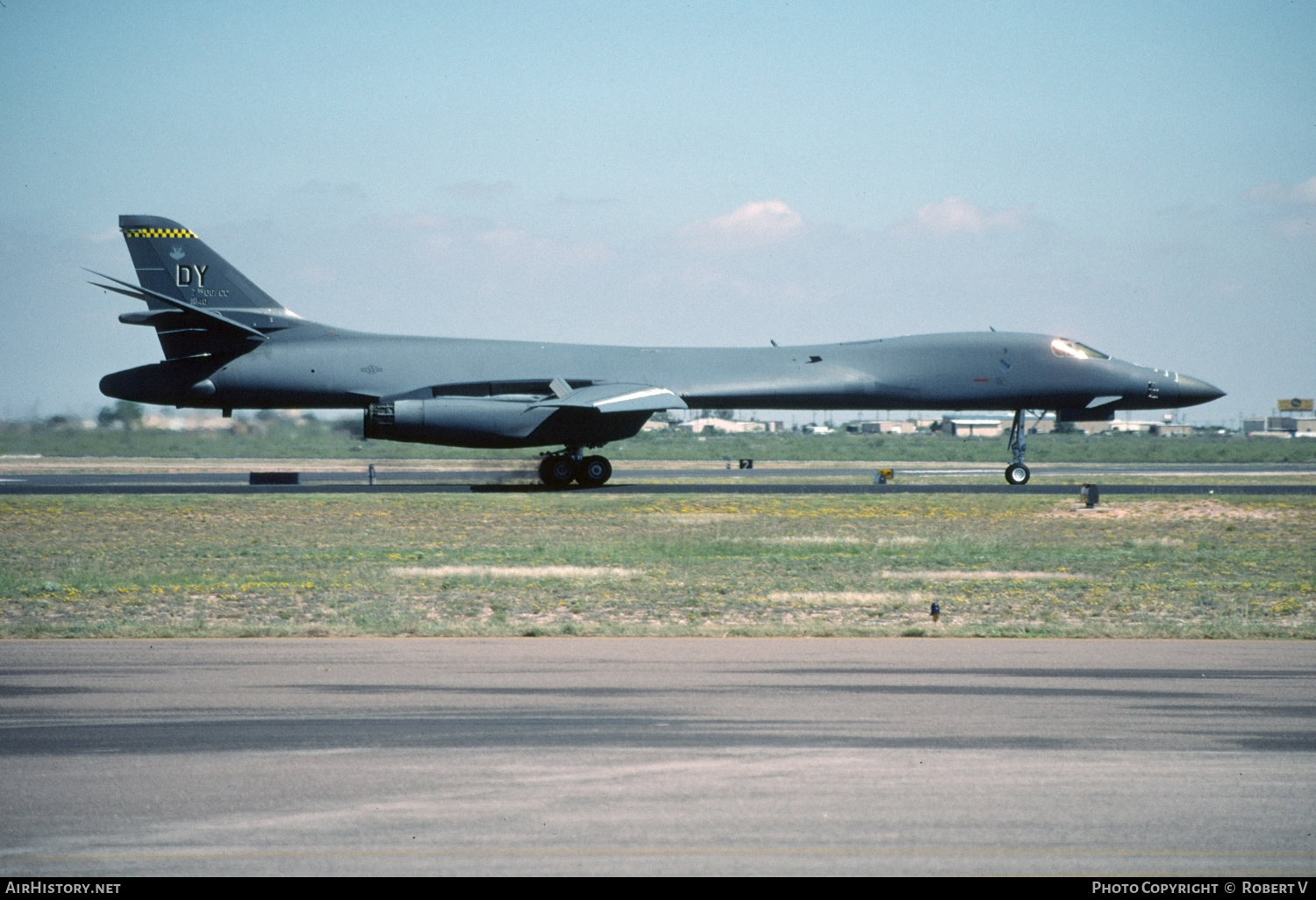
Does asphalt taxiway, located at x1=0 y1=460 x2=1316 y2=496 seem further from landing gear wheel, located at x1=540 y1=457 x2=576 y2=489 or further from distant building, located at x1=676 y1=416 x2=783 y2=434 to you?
distant building, located at x1=676 y1=416 x2=783 y2=434

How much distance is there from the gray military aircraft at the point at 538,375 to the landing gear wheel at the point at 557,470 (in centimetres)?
6

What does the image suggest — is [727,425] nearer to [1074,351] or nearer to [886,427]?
[886,427]

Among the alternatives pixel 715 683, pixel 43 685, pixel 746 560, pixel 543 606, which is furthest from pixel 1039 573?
pixel 43 685

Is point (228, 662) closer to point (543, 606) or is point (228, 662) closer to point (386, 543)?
point (543, 606)

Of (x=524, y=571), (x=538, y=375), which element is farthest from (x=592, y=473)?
(x=524, y=571)

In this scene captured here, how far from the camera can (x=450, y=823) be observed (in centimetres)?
707

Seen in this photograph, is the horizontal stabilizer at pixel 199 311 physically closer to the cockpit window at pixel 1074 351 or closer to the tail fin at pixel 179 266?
the tail fin at pixel 179 266

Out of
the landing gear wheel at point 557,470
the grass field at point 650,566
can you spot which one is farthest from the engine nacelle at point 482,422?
the grass field at point 650,566

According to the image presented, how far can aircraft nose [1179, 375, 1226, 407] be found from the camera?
139 feet

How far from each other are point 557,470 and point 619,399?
3.10 metres

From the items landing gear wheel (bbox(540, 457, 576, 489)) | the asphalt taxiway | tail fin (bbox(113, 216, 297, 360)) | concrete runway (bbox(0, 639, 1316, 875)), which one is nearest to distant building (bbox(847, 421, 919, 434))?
the asphalt taxiway

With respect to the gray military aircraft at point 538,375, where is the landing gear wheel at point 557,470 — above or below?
below

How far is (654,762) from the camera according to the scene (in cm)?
834

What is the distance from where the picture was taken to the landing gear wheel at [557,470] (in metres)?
39.0
